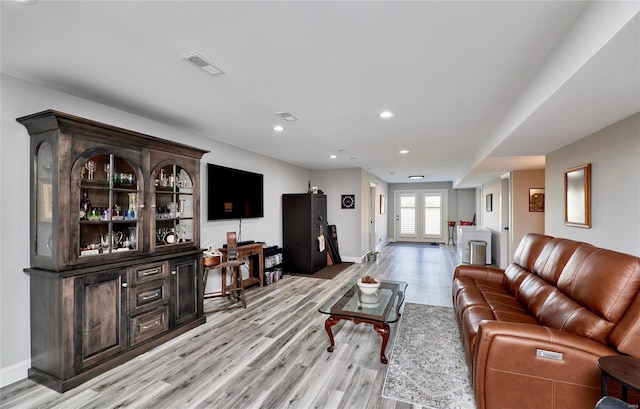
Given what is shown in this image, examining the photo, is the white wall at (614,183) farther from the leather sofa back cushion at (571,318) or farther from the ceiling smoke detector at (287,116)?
the ceiling smoke detector at (287,116)

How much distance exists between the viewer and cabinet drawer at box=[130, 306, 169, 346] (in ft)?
8.64

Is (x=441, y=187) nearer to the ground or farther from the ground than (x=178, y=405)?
farther from the ground

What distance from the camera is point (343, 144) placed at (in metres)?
4.68

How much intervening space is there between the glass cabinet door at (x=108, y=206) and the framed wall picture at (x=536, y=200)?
6.34m

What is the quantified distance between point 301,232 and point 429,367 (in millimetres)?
3996

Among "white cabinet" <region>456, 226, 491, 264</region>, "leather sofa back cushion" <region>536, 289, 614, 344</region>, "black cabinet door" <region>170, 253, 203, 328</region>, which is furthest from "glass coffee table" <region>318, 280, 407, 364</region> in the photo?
"white cabinet" <region>456, 226, 491, 264</region>

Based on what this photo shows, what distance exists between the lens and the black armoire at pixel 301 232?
602cm

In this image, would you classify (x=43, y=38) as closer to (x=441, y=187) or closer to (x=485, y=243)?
(x=485, y=243)

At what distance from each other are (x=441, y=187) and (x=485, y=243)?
4292 millimetres

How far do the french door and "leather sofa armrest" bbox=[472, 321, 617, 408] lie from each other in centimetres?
963

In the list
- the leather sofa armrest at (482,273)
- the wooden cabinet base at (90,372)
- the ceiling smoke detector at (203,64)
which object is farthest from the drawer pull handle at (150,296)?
the leather sofa armrest at (482,273)

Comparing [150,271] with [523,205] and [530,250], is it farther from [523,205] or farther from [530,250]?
[523,205]

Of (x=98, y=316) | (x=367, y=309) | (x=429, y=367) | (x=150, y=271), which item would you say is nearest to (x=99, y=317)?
(x=98, y=316)

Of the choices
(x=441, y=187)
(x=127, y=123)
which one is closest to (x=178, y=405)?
(x=127, y=123)
